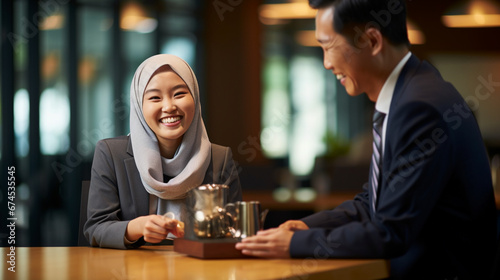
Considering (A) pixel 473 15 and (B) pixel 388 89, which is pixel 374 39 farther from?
(A) pixel 473 15

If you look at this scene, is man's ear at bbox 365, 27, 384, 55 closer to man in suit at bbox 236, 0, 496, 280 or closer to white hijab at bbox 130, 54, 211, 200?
man in suit at bbox 236, 0, 496, 280

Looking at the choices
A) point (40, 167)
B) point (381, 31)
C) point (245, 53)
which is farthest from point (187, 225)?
point (245, 53)

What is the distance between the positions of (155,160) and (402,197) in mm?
927

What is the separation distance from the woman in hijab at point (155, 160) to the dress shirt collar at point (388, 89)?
2.31 ft

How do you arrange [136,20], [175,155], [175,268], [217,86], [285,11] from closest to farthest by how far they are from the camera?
[175,268]
[175,155]
[136,20]
[217,86]
[285,11]

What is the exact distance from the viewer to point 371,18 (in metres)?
1.74

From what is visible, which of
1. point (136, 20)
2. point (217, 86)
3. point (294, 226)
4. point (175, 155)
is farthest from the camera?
point (217, 86)

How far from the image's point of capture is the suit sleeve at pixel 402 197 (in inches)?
61.4

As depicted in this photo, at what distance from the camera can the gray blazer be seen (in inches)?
81.4

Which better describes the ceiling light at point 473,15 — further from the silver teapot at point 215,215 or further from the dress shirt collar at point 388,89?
the silver teapot at point 215,215

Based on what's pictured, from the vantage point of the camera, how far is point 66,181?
5.39 m

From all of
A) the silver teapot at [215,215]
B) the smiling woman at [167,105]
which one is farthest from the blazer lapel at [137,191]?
the silver teapot at [215,215]

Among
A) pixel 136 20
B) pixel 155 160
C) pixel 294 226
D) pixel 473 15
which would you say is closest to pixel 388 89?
pixel 294 226

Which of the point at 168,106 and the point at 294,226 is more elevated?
the point at 168,106
